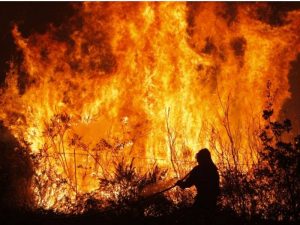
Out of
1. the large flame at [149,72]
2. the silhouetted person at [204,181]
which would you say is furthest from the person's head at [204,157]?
the large flame at [149,72]

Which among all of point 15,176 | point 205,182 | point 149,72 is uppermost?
point 149,72

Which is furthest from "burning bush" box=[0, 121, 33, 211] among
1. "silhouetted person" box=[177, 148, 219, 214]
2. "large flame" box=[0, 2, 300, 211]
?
"silhouetted person" box=[177, 148, 219, 214]

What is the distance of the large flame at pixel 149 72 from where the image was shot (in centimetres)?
1397

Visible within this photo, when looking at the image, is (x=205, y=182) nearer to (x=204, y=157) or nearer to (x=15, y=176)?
(x=204, y=157)

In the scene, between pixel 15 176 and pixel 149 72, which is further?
pixel 149 72

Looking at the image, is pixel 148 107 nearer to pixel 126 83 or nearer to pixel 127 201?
pixel 126 83

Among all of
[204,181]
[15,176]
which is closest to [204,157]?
[204,181]

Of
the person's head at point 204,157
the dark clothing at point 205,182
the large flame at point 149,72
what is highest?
the large flame at point 149,72

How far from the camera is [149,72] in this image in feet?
47.5

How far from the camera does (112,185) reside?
1002 centimetres

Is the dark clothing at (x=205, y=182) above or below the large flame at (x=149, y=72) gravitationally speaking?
below

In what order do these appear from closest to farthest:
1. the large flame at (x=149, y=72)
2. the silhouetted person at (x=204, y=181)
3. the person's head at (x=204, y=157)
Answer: the silhouetted person at (x=204, y=181) < the person's head at (x=204, y=157) < the large flame at (x=149, y=72)

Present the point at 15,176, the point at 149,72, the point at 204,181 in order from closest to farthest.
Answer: the point at 204,181 → the point at 15,176 → the point at 149,72

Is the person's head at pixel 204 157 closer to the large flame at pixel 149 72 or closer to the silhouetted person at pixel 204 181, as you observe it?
the silhouetted person at pixel 204 181
